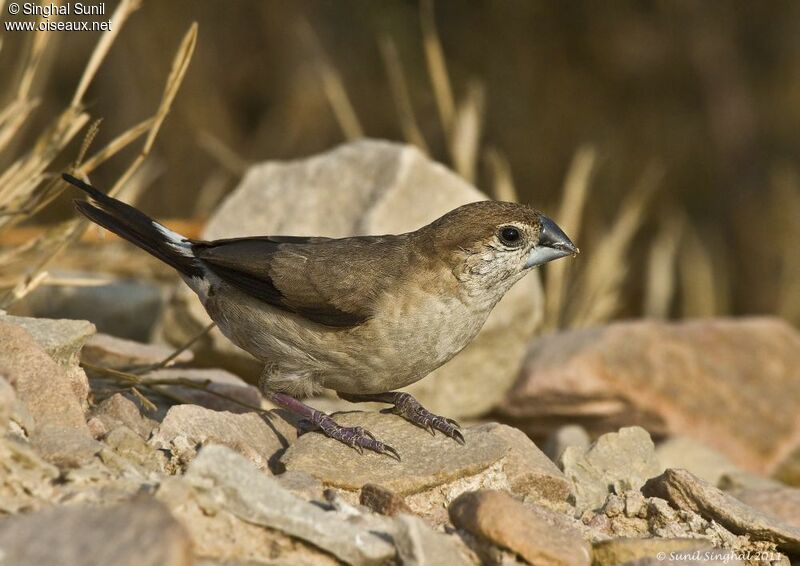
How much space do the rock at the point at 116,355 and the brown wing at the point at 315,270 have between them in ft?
1.52

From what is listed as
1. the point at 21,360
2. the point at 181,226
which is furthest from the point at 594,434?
the point at 21,360

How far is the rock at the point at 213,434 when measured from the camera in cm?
368

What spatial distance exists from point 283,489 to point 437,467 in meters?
0.79

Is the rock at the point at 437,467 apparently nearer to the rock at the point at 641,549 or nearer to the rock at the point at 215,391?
the rock at the point at 641,549

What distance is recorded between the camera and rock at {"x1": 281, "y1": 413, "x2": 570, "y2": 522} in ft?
12.2

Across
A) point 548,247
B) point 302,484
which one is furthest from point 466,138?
point 302,484

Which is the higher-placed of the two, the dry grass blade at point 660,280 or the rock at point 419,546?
the dry grass blade at point 660,280

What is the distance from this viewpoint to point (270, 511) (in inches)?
120

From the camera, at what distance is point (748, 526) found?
3754 mm

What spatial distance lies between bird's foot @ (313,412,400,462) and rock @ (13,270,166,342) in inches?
93.2

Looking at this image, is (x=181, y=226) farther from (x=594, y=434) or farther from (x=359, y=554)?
(x=359, y=554)

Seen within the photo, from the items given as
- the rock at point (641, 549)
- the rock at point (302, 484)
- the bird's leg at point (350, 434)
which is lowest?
the rock at point (302, 484)

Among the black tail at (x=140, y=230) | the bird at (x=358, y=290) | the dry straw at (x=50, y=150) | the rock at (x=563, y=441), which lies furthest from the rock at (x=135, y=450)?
the rock at (x=563, y=441)

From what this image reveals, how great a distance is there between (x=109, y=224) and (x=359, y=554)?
2266 mm
